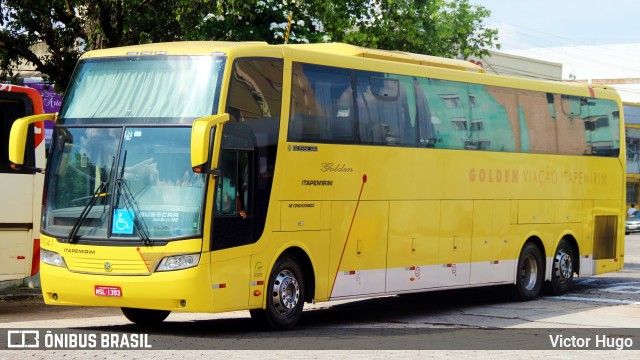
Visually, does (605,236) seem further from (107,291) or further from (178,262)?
(107,291)

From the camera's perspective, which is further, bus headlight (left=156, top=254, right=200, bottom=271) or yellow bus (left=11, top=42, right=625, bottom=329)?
yellow bus (left=11, top=42, right=625, bottom=329)

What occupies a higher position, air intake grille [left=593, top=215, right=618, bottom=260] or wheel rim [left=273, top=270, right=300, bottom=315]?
air intake grille [left=593, top=215, right=618, bottom=260]

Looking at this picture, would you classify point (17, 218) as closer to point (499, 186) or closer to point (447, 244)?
point (447, 244)

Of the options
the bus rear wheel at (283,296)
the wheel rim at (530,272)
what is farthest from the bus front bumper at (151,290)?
the wheel rim at (530,272)

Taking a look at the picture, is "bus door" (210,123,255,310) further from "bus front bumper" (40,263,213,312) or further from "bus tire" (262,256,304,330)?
"bus tire" (262,256,304,330)

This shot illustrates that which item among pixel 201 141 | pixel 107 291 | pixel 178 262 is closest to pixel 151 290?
pixel 178 262

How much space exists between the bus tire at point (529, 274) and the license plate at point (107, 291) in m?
8.52

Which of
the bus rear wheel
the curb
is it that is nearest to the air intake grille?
the bus rear wheel

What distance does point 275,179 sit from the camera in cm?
1427

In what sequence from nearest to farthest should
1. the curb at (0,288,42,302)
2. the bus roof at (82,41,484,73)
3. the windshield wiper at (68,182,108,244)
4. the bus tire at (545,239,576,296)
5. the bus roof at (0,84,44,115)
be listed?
the windshield wiper at (68,182,108,244), the bus roof at (82,41,484,73), the bus roof at (0,84,44,115), the curb at (0,288,42,302), the bus tire at (545,239,576,296)

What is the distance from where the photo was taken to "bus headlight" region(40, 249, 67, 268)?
44.9ft

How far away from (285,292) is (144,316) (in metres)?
2.13

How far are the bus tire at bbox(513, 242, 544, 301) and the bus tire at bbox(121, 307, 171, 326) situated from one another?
688 cm

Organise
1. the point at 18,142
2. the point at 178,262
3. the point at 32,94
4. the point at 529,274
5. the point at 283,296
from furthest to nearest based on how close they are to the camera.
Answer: the point at 529,274 < the point at 32,94 < the point at 283,296 < the point at 18,142 < the point at 178,262
